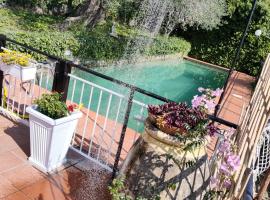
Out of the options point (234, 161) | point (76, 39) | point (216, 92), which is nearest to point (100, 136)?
point (216, 92)

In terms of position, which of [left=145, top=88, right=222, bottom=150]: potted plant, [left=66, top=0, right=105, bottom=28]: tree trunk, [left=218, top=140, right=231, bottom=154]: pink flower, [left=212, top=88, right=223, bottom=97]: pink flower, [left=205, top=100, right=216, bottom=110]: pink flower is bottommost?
→ [left=66, top=0, right=105, bottom=28]: tree trunk

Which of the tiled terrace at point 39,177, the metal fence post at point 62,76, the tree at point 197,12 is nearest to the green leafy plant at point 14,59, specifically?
the metal fence post at point 62,76

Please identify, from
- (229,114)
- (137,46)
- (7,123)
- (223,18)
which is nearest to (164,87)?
(137,46)

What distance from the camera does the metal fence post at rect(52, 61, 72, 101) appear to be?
3.74m

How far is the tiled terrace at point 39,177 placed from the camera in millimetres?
3131

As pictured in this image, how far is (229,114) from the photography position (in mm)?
8703

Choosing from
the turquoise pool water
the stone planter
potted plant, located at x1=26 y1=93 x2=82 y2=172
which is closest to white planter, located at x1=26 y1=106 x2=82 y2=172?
potted plant, located at x1=26 y1=93 x2=82 y2=172

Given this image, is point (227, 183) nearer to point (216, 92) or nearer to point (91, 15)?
point (216, 92)

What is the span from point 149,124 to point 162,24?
52.0ft

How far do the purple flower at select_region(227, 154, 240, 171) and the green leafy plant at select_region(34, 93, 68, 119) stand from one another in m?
1.68

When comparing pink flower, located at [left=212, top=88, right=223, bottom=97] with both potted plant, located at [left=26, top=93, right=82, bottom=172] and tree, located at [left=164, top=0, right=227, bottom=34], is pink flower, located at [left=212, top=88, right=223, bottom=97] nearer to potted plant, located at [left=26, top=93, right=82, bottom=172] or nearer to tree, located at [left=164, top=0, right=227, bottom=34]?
potted plant, located at [left=26, top=93, right=82, bottom=172]

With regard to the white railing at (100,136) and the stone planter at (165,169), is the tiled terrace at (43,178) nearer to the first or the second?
the white railing at (100,136)

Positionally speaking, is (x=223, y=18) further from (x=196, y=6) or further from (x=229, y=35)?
(x=196, y=6)

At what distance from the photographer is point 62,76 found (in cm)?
378
